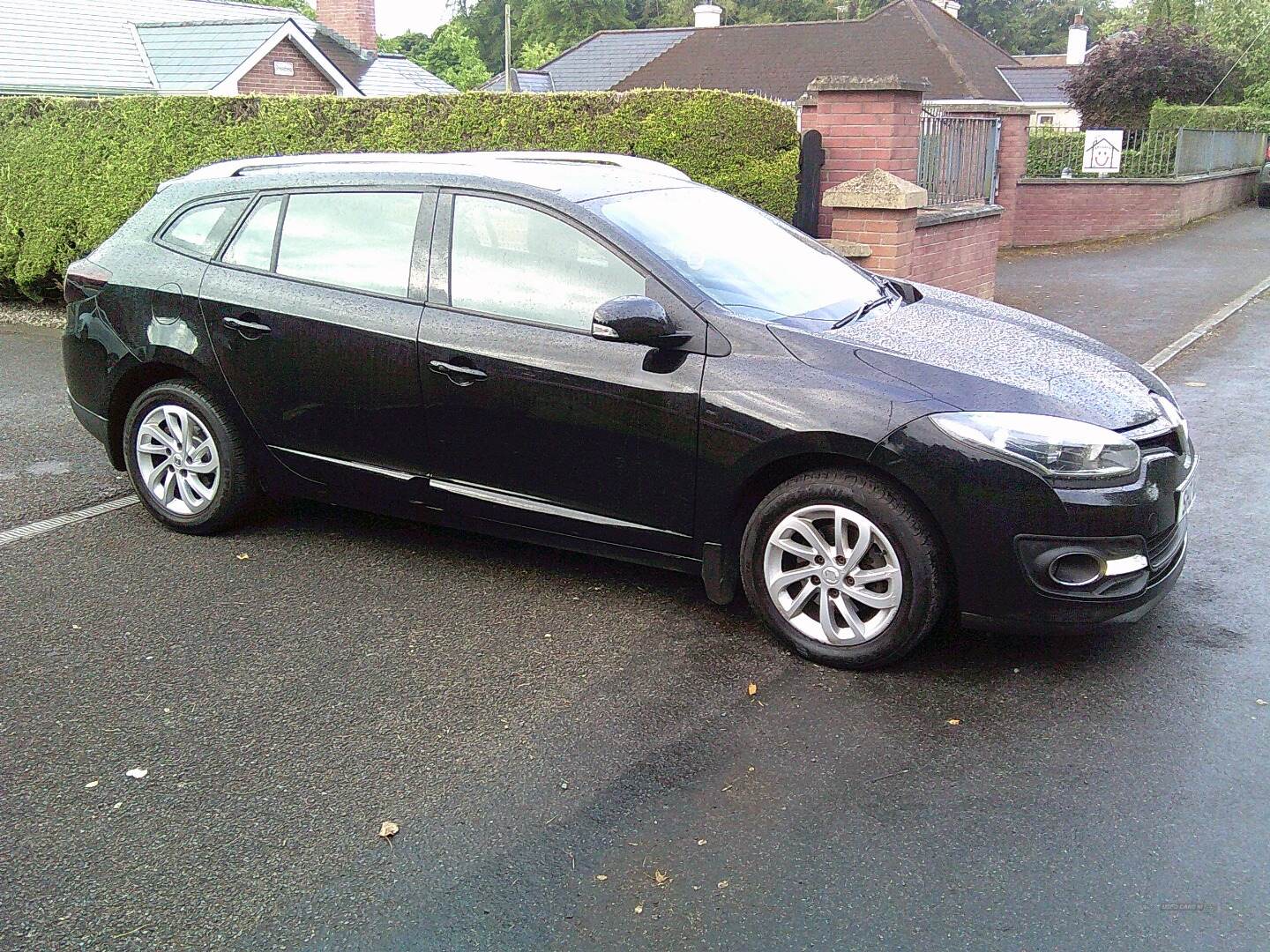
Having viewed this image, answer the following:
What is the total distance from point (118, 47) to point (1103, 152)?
2288 centimetres

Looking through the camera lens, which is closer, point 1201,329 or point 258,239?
point 258,239

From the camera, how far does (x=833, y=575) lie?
432cm

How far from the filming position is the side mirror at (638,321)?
4.37m

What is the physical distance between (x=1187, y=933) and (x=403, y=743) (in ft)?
7.45

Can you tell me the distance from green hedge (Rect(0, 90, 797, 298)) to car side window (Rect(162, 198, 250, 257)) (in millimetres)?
4904

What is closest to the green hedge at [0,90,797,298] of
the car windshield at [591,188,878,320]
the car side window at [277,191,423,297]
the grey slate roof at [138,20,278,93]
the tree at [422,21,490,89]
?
the car windshield at [591,188,878,320]

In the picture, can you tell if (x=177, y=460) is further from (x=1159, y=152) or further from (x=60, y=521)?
(x=1159, y=152)

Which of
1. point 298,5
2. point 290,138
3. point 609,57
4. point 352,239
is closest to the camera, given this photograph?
point 352,239

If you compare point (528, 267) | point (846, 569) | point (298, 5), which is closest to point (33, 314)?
point (528, 267)

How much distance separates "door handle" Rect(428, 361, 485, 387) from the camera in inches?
191

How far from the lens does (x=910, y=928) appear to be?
2.97m

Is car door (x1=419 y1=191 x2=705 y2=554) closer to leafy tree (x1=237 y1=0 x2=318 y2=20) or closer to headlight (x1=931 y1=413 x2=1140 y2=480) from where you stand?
headlight (x1=931 y1=413 x2=1140 y2=480)

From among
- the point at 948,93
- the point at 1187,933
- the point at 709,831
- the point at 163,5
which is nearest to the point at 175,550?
the point at 709,831

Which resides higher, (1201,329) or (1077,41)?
(1077,41)
